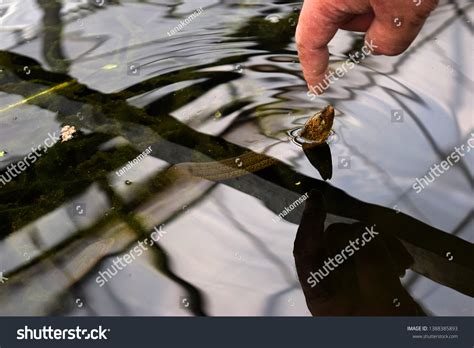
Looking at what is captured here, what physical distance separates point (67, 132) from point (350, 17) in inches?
65.3

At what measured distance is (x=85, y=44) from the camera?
3.62m

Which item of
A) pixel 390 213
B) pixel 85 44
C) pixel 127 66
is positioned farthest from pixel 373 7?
pixel 85 44

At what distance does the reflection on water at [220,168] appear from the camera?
92.4 inches

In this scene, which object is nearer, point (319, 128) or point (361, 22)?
point (361, 22)

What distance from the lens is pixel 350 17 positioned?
1.82 meters

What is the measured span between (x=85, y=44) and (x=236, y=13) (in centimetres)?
88

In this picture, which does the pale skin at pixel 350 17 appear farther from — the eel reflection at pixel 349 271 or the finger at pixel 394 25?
the eel reflection at pixel 349 271

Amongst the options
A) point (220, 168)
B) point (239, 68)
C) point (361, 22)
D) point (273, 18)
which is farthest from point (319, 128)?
point (273, 18)

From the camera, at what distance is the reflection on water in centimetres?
235

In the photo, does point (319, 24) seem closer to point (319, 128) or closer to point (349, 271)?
point (349, 271)

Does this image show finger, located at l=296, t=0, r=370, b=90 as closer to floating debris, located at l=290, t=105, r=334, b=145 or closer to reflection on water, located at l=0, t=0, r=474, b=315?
reflection on water, located at l=0, t=0, r=474, b=315

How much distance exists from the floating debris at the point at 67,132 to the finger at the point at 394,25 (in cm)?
167

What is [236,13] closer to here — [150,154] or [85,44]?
[85,44]

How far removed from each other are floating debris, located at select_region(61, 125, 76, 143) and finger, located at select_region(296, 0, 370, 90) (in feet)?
5.07
